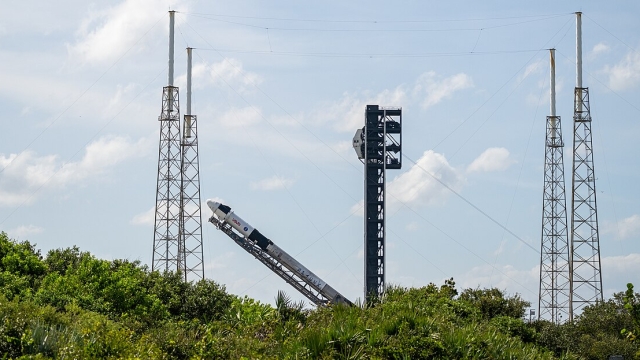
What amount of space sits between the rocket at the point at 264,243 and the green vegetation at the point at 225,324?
15.3 metres

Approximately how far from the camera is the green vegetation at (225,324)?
2833 centimetres

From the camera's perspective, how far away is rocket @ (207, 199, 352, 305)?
7531cm

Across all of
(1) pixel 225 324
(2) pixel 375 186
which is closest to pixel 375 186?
(2) pixel 375 186

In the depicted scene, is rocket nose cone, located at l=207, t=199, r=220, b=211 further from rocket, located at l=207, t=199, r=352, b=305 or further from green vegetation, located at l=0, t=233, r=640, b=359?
green vegetation, located at l=0, t=233, r=640, b=359

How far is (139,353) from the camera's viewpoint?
28.6 meters

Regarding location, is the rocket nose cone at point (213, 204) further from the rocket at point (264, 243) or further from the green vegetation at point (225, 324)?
the green vegetation at point (225, 324)

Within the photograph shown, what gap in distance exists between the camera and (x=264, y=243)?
75312 mm

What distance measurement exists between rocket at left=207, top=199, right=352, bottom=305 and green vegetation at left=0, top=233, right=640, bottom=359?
15.3 meters

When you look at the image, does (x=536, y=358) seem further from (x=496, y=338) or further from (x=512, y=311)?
(x=512, y=311)

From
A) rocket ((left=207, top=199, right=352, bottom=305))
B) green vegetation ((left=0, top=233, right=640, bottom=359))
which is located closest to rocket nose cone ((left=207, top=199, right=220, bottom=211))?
rocket ((left=207, top=199, right=352, bottom=305))

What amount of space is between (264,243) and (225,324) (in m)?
37.7

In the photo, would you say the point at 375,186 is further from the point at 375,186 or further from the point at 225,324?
the point at 225,324

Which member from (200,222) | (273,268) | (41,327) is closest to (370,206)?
(273,268)

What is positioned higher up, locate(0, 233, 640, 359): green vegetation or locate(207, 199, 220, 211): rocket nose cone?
locate(207, 199, 220, 211): rocket nose cone
